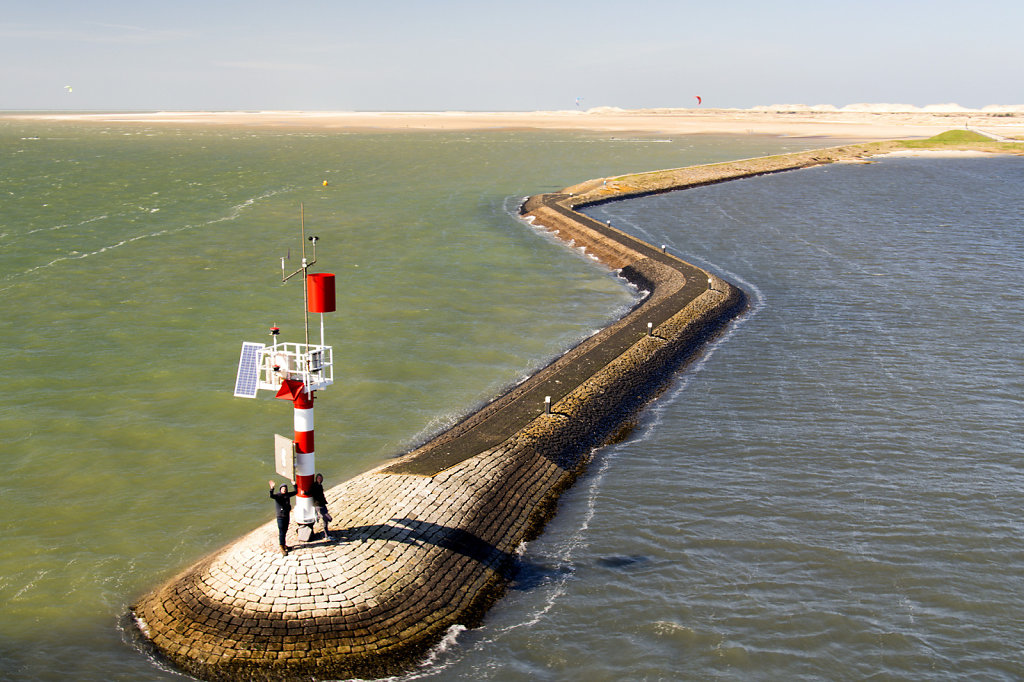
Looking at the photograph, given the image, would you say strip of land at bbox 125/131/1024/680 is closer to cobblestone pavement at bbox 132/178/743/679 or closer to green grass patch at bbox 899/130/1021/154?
cobblestone pavement at bbox 132/178/743/679

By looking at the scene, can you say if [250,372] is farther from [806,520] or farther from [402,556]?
[806,520]

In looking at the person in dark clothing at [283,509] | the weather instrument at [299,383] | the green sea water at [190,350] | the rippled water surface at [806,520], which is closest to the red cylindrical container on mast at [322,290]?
the weather instrument at [299,383]

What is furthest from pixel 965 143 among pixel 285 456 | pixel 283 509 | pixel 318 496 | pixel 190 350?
pixel 283 509

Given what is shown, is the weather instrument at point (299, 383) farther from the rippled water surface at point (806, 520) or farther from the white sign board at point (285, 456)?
the rippled water surface at point (806, 520)

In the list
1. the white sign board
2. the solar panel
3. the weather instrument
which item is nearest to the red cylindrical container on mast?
the weather instrument

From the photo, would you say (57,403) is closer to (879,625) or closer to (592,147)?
(879,625)

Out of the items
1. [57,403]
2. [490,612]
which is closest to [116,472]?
[57,403]
